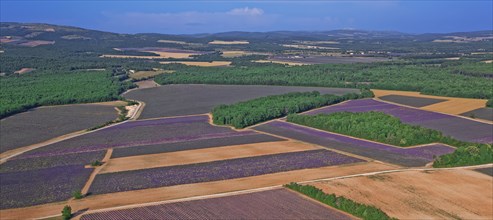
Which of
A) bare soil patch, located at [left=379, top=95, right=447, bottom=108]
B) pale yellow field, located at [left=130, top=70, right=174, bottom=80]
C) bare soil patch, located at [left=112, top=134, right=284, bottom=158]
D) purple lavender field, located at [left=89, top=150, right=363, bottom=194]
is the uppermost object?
bare soil patch, located at [left=379, top=95, right=447, bottom=108]

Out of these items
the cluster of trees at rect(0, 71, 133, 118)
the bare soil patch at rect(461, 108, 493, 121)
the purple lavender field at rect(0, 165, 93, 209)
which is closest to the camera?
the purple lavender field at rect(0, 165, 93, 209)

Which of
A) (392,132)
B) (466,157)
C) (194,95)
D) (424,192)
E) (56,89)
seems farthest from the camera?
(56,89)

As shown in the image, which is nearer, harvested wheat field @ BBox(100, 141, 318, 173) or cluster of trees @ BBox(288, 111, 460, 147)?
harvested wheat field @ BBox(100, 141, 318, 173)

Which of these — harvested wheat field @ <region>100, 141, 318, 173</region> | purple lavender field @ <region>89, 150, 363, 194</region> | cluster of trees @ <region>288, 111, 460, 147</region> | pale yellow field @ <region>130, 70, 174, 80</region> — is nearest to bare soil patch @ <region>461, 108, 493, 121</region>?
cluster of trees @ <region>288, 111, 460, 147</region>

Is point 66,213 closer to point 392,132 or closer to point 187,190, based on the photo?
point 187,190

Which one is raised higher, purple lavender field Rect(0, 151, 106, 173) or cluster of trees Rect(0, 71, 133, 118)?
purple lavender field Rect(0, 151, 106, 173)

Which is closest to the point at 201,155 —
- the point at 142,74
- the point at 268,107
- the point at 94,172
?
the point at 94,172

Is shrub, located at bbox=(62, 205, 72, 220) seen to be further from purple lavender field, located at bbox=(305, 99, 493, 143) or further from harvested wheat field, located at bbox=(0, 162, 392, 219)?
purple lavender field, located at bbox=(305, 99, 493, 143)
